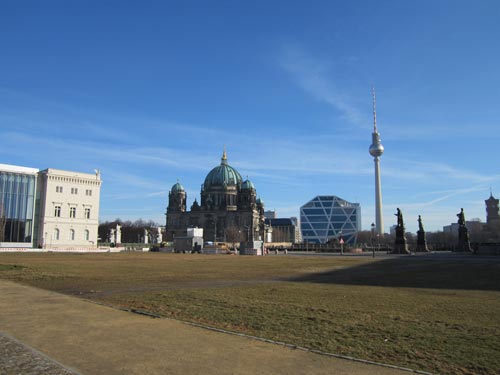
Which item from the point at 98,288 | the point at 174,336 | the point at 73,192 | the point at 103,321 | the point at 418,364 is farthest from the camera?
the point at 73,192

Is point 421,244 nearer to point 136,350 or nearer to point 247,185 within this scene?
point 136,350

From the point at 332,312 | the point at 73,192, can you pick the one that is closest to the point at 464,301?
the point at 332,312

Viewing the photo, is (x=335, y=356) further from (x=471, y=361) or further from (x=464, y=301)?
(x=464, y=301)

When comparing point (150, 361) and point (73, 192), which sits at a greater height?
point (73, 192)

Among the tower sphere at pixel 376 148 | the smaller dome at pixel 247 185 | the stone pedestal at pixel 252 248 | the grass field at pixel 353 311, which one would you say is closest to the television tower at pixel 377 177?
the tower sphere at pixel 376 148

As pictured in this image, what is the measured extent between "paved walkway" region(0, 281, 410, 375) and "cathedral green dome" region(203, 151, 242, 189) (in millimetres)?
167460

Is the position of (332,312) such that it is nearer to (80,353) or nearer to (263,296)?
(263,296)

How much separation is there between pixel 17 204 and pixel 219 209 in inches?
3978

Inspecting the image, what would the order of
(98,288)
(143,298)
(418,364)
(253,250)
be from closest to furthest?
(418,364) → (143,298) → (98,288) → (253,250)

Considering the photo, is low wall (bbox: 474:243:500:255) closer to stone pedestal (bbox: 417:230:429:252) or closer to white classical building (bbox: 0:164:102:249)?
stone pedestal (bbox: 417:230:429:252)

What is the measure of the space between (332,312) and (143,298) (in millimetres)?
7370

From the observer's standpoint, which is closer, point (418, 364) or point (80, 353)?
point (418, 364)

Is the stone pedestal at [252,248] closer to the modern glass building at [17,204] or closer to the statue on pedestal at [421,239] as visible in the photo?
the statue on pedestal at [421,239]

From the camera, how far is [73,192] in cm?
8706
